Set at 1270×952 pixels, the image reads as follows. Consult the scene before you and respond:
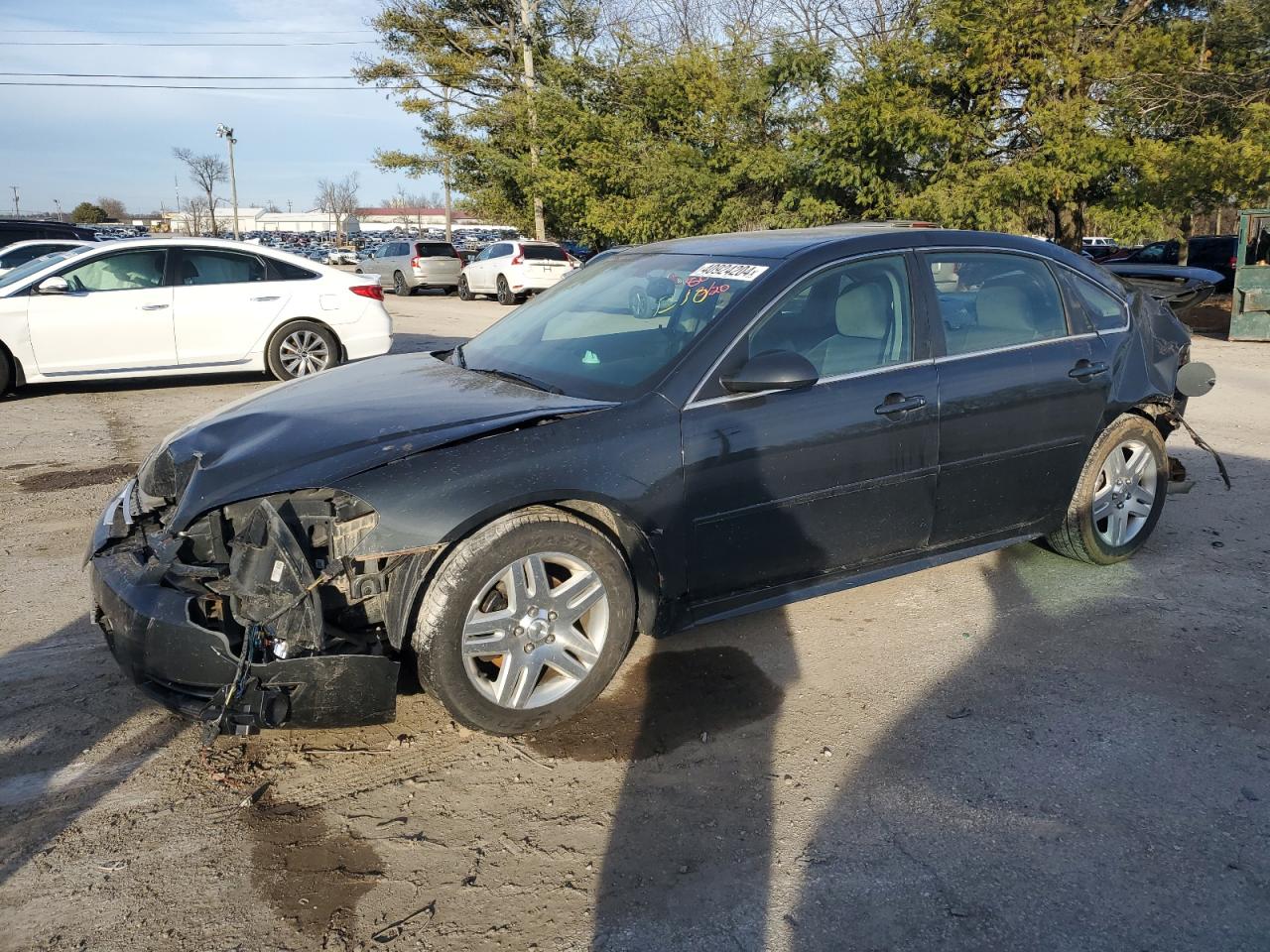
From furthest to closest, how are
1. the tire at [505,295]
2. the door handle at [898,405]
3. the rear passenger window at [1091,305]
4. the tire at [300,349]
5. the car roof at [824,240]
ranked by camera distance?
the tire at [505,295] < the tire at [300,349] < the rear passenger window at [1091,305] < the car roof at [824,240] < the door handle at [898,405]

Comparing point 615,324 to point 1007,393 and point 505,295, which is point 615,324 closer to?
point 1007,393

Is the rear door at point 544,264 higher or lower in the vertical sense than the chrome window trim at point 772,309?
higher

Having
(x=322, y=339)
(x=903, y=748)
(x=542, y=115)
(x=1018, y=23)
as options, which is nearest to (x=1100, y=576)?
(x=903, y=748)

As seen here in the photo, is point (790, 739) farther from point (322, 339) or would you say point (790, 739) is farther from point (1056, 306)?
point (322, 339)

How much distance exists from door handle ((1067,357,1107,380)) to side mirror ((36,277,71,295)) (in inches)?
353

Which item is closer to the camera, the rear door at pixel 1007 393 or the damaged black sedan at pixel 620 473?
the damaged black sedan at pixel 620 473

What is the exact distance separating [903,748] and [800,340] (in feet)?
5.23

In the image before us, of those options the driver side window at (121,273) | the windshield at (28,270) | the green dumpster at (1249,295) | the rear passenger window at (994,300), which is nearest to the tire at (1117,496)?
the rear passenger window at (994,300)

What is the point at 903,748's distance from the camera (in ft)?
11.1

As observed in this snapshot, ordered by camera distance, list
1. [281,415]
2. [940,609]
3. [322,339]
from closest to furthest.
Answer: [281,415], [940,609], [322,339]

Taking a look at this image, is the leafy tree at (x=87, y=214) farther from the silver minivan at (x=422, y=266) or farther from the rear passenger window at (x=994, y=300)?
the rear passenger window at (x=994, y=300)

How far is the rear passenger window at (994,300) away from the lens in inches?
170

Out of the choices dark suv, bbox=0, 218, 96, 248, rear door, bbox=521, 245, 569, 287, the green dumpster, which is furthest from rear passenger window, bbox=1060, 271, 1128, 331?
rear door, bbox=521, 245, 569, 287

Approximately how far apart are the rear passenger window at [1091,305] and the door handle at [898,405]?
47.0 inches
